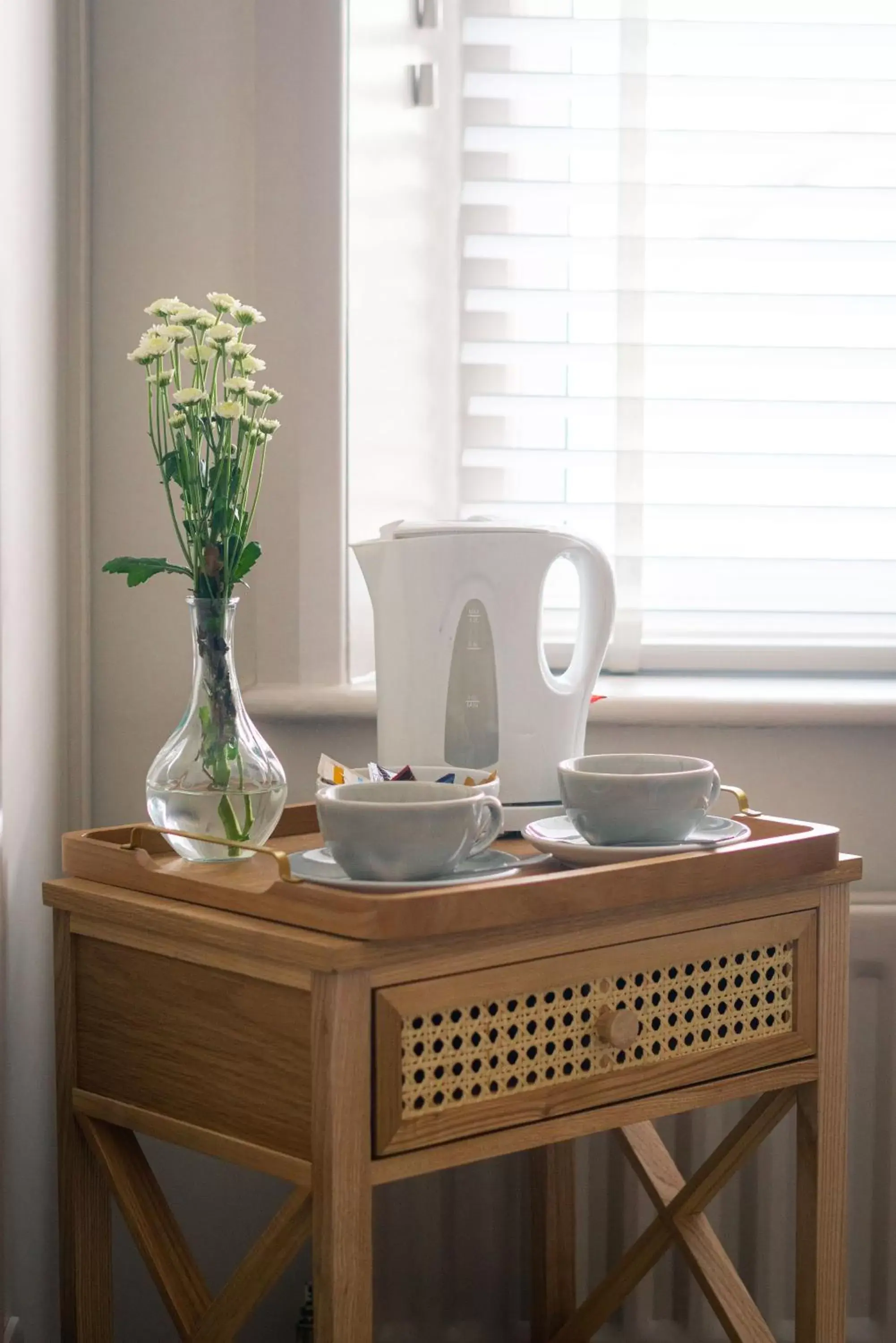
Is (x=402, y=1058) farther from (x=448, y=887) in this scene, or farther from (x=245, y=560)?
(x=245, y=560)

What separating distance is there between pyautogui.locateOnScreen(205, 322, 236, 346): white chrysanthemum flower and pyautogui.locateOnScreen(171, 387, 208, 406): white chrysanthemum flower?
36 mm

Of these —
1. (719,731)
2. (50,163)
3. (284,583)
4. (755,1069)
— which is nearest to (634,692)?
(719,731)

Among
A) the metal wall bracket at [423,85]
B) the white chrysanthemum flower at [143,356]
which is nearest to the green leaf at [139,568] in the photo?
the white chrysanthemum flower at [143,356]

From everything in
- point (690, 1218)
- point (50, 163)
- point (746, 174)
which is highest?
point (746, 174)

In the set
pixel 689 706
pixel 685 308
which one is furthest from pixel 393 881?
pixel 685 308

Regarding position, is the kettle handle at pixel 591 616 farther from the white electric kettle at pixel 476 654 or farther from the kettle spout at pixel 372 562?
the kettle spout at pixel 372 562

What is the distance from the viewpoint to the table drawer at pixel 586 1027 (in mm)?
870

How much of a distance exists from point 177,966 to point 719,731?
2.40 feet

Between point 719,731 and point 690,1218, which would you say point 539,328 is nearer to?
point 719,731

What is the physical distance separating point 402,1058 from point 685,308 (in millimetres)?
1120

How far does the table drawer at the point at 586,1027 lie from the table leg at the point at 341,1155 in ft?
0.06

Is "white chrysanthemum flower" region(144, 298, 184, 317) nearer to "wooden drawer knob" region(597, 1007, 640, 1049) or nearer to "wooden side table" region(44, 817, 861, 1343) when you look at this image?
"wooden side table" region(44, 817, 861, 1343)

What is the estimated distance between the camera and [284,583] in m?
1.43

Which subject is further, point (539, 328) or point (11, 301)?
point (539, 328)
